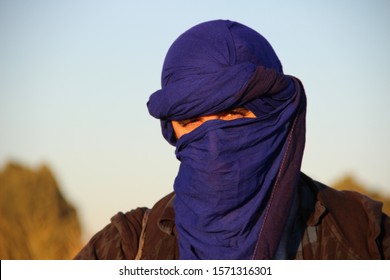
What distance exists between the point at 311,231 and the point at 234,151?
435 mm

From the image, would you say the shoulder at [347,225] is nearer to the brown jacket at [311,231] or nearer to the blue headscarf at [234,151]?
the brown jacket at [311,231]

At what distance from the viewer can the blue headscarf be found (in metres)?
3.25

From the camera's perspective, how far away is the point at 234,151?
3279mm

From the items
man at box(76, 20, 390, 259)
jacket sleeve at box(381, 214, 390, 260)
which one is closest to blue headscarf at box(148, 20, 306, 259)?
man at box(76, 20, 390, 259)

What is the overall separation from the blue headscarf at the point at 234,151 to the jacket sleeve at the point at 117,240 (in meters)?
0.23

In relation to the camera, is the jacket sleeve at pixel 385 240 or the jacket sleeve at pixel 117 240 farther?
the jacket sleeve at pixel 117 240

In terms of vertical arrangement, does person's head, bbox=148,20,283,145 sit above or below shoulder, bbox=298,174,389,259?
above

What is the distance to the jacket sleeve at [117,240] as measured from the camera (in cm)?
352

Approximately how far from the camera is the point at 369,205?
3.46 metres

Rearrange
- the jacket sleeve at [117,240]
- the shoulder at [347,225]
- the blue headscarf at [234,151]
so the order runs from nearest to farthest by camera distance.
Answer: the blue headscarf at [234,151] → the shoulder at [347,225] → the jacket sleeve at [117,240]

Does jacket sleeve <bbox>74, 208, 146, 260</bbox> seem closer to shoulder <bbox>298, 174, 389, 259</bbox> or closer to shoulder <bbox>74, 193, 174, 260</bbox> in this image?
shoulder <bbox>74, 193, 174, 260</bbox>

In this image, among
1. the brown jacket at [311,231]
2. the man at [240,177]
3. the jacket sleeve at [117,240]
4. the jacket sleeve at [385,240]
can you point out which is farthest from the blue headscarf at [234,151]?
the jacket sleeve at [385,240]
